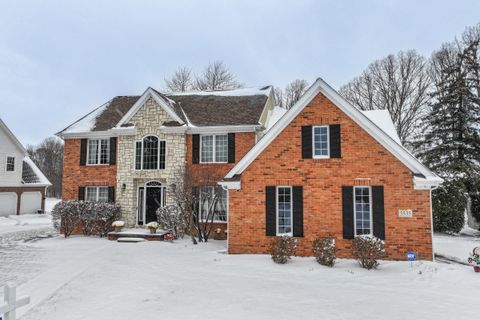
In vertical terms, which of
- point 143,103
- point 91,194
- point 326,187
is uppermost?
point 143,103

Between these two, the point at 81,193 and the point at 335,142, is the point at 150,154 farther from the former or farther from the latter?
the point at 335,142

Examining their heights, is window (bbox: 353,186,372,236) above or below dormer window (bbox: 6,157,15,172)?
below

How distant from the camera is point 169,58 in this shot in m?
36.3

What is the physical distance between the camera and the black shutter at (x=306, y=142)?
436 inches

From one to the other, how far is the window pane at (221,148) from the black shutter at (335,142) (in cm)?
652

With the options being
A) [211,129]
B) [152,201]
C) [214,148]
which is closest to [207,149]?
[214,148]

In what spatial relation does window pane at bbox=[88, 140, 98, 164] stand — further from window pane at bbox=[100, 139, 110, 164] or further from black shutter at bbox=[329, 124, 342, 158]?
black shutter at bbox=[329, 124, 342, 158]

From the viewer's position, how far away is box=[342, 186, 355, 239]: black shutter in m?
10.3

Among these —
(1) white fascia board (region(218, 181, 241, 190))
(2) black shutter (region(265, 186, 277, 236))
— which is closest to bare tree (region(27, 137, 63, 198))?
(1) white fascia board (region(218, 181, 241, 190))

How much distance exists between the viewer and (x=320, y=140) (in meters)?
11.2

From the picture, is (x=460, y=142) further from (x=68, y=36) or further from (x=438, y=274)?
(x=68, y=36)

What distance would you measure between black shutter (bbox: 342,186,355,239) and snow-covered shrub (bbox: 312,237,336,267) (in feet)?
2.42

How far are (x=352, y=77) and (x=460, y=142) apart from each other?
1467 centimetres

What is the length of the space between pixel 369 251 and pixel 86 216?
1333cm
